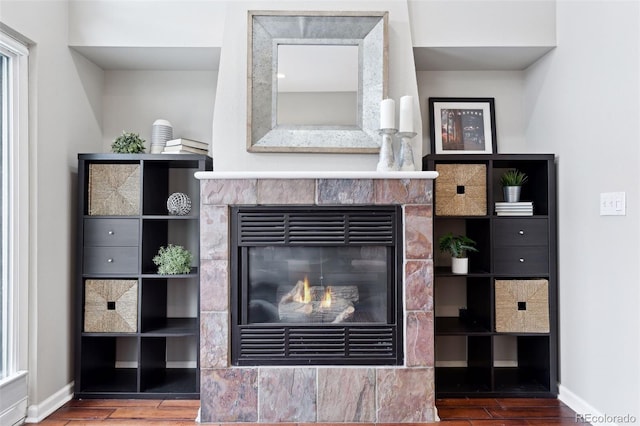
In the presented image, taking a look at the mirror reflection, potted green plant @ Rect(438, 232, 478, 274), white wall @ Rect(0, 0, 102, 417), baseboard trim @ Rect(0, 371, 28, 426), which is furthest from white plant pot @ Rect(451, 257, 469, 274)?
baseboard trim @ Rect(0, 371, 28, 426)

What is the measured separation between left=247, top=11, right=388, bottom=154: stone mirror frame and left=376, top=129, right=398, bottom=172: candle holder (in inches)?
3.2

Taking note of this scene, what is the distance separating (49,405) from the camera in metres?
2.58

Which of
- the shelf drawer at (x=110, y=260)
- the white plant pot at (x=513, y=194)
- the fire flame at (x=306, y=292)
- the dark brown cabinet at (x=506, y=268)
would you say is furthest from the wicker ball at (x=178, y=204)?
the white plant pot at (x=513, y=194)

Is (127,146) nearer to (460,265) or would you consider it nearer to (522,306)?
(460,265)

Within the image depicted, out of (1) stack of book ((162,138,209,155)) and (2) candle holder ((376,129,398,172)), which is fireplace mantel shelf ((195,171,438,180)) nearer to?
(2) candle holder ((376,129,398,172))

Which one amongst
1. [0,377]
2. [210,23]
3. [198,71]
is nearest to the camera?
[0,377]

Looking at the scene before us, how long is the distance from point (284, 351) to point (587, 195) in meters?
1.90

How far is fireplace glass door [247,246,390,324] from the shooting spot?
2607 mm

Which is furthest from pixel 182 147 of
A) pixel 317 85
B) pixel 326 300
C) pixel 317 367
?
pixel 317 367

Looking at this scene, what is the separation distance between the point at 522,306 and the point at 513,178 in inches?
32.2

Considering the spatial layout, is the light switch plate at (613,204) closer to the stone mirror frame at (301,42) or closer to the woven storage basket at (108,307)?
the stone mirror frame at (301,42)

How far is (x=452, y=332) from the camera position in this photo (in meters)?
2.79

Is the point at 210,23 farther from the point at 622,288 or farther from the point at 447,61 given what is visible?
the point at 622,288

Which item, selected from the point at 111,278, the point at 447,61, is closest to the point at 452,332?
the point at 447,61
